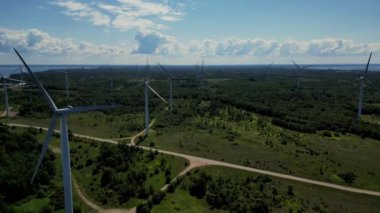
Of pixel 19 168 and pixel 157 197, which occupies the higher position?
pixel 19 168

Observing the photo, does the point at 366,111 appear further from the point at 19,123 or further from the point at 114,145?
the point at 19,123

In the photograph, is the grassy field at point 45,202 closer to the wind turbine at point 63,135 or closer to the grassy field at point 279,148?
the wind turbine at point 63,135

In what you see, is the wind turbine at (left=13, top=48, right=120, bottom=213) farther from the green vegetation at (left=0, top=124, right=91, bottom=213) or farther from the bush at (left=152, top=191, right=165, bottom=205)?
the bush at (left=152, top=191, right=165, bottom=205)

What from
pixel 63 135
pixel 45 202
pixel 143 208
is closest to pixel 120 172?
pixel 45 202

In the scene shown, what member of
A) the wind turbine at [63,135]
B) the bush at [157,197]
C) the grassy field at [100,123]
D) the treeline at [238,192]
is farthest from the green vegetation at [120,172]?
the wind turbine at [63,135]

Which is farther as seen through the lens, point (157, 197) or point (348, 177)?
point (348, 177)

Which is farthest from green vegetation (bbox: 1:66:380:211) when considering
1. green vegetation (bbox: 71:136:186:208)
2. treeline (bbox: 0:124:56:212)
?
treeline (bbox: 0:124:56:212)

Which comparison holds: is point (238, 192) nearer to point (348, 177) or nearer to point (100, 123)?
point (348, 177)
